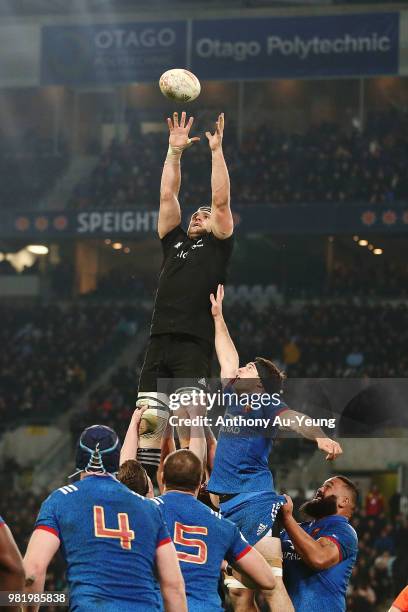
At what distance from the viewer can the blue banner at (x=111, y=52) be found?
33.5m

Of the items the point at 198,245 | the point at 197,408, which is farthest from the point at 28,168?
the point at 197,408

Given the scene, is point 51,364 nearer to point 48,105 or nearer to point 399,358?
point 399,358

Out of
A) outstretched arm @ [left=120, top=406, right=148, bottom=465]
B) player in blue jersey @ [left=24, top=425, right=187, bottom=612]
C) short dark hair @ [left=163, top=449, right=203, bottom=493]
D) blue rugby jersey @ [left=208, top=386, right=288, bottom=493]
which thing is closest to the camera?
player in blue jersey @ [left=24, top=425, right=187, bottom=612]

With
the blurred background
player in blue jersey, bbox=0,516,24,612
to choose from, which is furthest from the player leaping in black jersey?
the blurred background

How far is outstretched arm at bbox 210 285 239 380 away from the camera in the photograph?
841cm

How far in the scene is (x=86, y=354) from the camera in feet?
107

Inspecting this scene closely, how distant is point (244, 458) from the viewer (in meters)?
8.08

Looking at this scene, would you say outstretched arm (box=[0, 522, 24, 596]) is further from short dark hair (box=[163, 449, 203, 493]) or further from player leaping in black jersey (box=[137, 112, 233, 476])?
player leaping in black jersey (box=[137, 112, 233, 476])

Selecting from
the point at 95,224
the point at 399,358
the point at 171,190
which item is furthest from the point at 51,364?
the point at 171,190

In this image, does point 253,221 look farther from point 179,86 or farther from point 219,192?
point 219,192

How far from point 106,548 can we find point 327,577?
2.77 meters

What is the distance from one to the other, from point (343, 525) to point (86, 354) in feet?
82.0

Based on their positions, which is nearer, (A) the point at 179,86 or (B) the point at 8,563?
(B) the point at 8,563

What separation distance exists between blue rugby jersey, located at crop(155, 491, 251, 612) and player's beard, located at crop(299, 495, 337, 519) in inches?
69.8
